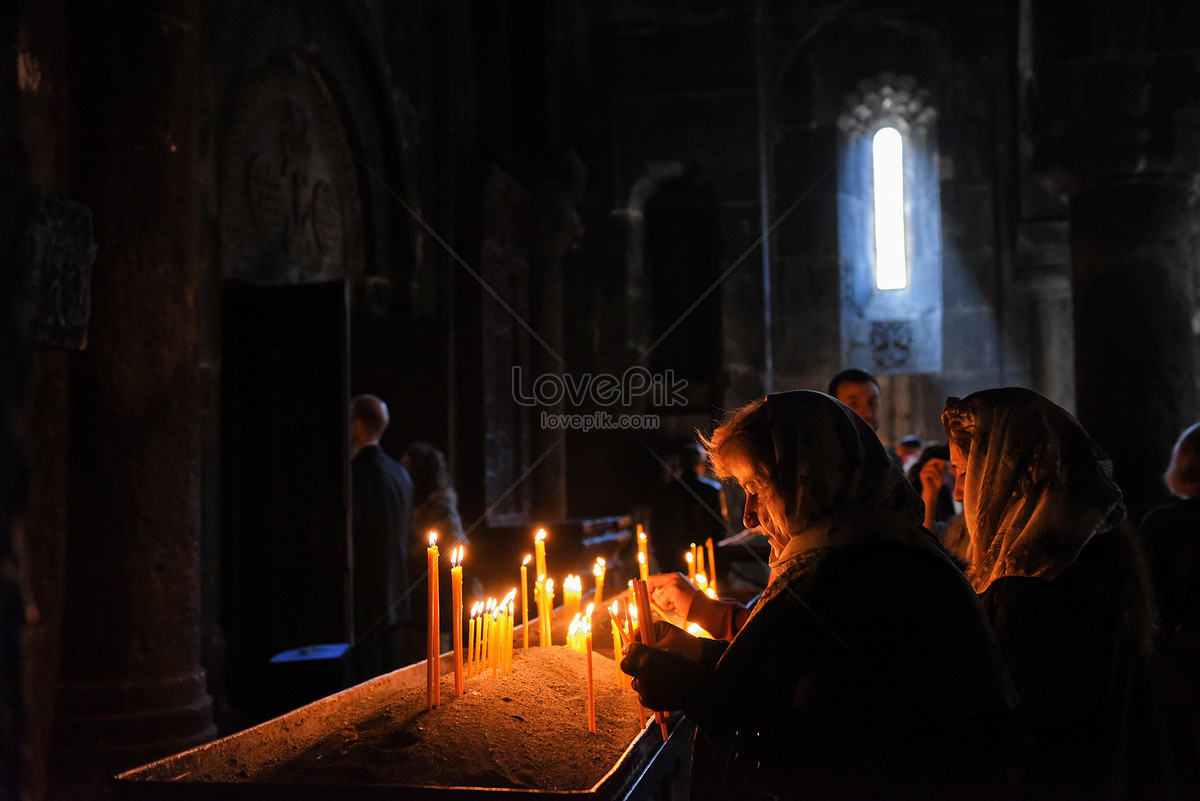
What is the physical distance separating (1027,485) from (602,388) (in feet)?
27.6

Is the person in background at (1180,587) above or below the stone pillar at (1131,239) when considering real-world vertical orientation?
below

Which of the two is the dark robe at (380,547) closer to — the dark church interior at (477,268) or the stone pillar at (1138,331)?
the dark church interior at (477,268)

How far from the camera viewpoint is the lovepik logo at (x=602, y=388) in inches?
376

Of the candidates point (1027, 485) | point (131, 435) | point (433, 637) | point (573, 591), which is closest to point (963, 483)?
point (1027, 485)

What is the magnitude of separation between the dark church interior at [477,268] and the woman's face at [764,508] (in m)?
1.20

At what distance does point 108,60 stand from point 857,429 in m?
3.39

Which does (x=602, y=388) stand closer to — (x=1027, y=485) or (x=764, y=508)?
(x=1027, y=485)

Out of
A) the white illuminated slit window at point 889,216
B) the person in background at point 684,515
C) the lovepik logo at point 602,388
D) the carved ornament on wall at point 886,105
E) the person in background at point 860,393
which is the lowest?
the person in background at point 684,515

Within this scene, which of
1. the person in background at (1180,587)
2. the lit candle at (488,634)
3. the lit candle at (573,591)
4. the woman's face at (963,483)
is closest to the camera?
the woman's face at (963,483)

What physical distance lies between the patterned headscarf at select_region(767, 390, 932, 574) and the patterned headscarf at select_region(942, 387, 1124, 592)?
0.42m

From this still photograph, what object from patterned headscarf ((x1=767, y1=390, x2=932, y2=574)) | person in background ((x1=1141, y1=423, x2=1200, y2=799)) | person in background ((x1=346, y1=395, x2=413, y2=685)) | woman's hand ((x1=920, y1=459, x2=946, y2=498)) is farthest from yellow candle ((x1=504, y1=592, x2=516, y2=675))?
person in background ((x1=346, y1=395, x2=413, y2=685))

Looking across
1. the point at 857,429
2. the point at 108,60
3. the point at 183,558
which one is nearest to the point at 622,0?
the point at 108,60

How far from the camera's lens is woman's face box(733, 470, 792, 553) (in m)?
1.93

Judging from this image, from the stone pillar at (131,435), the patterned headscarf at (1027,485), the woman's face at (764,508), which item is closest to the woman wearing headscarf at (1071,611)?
the patterned headscarf at (1027,485)
